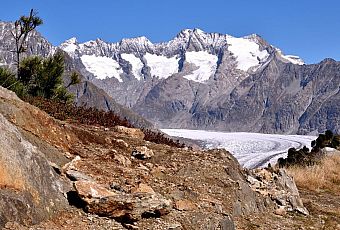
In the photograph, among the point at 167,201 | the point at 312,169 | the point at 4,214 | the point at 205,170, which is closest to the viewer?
the point at 4,214

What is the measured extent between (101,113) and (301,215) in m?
9.31

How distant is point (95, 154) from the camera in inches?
432

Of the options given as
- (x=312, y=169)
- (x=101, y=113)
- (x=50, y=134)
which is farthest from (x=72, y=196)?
(x=312, y=169)

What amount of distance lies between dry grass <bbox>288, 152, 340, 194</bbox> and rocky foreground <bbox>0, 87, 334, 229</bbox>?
4.95m

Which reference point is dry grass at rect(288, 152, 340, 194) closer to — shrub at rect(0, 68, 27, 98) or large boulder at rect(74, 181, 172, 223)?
large boulder at rect(74, 181, 172, 223)

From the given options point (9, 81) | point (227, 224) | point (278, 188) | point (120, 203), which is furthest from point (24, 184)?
point (9, 81)

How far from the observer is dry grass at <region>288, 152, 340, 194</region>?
18653 mm

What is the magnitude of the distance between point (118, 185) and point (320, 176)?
1328cm

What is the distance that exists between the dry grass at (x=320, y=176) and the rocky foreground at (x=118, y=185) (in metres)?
4.95

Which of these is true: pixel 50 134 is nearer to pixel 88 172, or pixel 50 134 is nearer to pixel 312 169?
pixel 88 172

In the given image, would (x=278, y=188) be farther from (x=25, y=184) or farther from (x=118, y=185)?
(x=25, y=184)

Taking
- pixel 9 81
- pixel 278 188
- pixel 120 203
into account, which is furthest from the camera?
pixel 9 81

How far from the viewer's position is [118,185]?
28.9ft

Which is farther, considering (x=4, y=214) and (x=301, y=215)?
(x=301, y=215)
